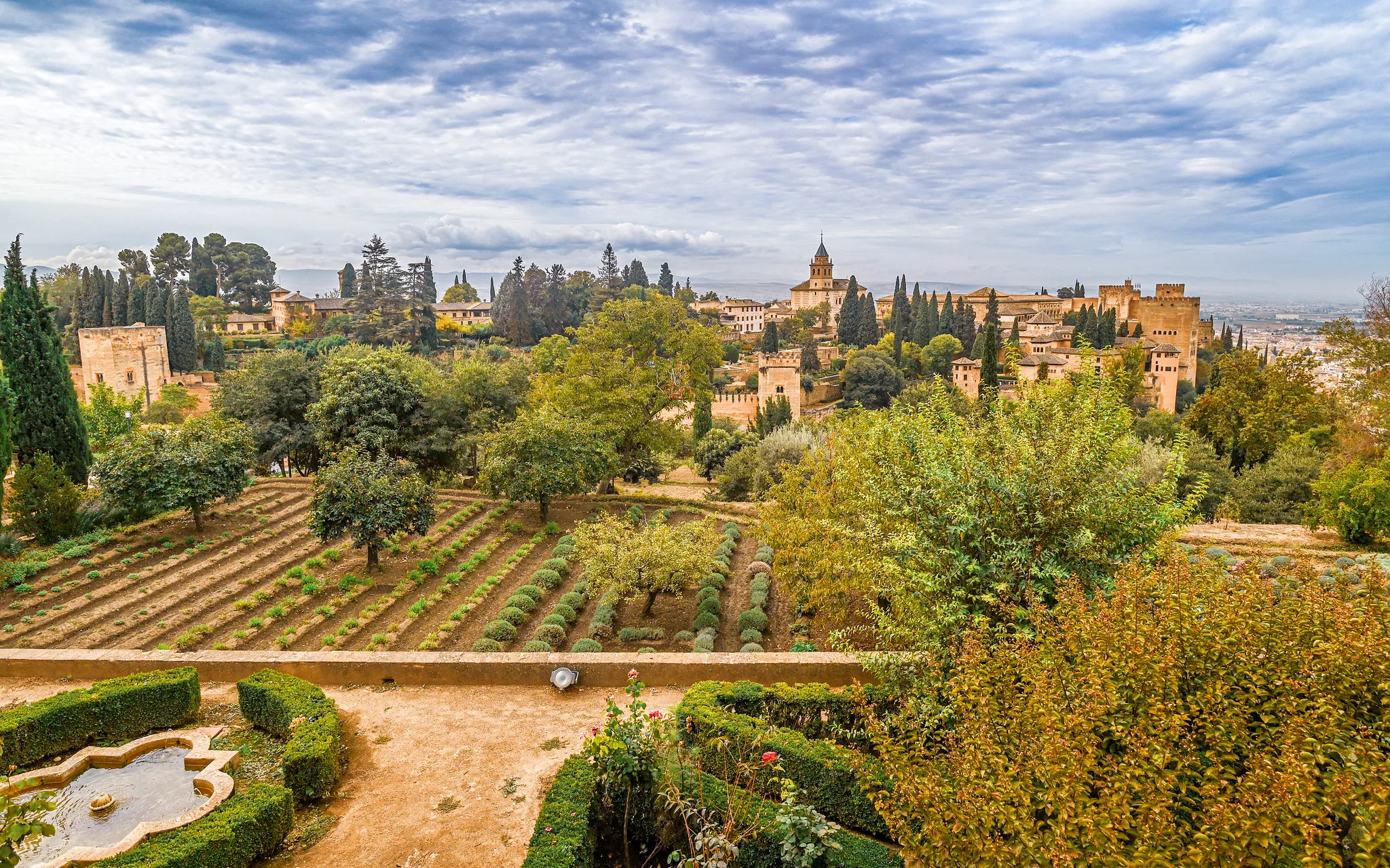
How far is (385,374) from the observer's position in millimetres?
23500

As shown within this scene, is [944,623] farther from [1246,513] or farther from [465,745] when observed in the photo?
[1246,513]

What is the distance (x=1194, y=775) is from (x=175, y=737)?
32.7 feet

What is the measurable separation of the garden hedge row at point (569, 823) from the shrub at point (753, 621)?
6.64 m

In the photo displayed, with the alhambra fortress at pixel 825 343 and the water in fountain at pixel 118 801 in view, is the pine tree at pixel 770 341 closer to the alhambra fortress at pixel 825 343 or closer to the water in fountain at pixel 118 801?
the alhambra fortress at pixel 825 343

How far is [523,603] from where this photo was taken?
14734 millimetres

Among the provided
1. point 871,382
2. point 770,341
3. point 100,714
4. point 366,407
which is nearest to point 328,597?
point 100,714

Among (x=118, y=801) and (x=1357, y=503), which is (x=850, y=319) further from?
(x=118, y=801)

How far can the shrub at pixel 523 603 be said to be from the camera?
48.1 ft

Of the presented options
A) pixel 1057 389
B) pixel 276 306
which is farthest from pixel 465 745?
pixel 276 306

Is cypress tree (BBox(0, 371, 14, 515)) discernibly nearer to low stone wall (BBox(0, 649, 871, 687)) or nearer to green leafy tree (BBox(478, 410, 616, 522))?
low stone wall (BBox(0, 649, 871, 687))

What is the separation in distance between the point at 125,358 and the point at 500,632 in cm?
4886

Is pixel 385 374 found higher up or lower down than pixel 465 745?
higher up

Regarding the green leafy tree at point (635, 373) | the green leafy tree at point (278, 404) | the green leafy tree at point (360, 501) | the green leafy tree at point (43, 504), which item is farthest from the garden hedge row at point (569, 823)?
the green leafy tree at point (278, 404)

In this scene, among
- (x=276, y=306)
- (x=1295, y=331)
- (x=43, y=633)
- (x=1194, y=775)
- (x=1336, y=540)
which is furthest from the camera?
(x=1295, y=331)
